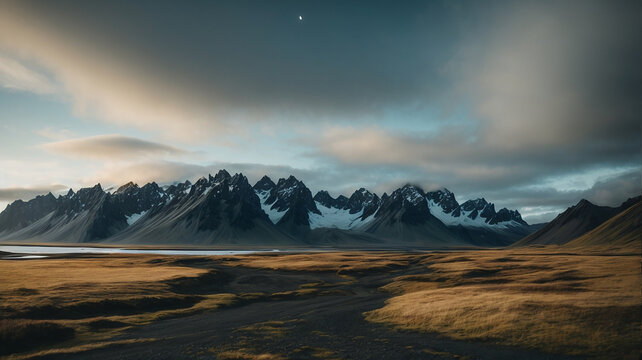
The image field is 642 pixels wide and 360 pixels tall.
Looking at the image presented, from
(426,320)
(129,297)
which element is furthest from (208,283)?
(426,320)

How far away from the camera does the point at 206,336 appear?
4431 cm

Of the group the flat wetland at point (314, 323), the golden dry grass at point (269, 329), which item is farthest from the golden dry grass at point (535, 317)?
the golden dry grass at point (269, 329)

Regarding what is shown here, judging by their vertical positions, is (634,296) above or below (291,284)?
above

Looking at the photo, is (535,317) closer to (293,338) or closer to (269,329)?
(293,338)

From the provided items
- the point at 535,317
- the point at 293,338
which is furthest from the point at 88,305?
the point at 535,317

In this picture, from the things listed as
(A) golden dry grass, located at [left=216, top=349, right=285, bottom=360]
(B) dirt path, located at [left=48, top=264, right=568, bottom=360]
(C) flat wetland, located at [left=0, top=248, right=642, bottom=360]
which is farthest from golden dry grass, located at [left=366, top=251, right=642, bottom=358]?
(A) golden dry grass, located at [left=216, top=349, right=285, bottom=360]

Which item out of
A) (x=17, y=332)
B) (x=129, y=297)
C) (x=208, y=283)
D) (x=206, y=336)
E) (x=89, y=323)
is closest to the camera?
(x=17, y=332)

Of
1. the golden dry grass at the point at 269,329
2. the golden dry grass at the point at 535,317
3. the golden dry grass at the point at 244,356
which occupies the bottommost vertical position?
the golden dry grass at the point at 269,329

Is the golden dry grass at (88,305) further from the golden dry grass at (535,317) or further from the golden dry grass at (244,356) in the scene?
the golden dry grass at (535,317)

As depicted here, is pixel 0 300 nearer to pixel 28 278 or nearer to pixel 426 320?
pixel 28 278

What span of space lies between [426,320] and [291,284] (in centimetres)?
5334

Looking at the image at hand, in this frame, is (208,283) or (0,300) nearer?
(0,300)

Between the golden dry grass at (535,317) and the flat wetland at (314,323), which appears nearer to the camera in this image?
the flat wetland at (314,323)

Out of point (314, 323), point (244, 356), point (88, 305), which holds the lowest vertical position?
point (314, 323)
